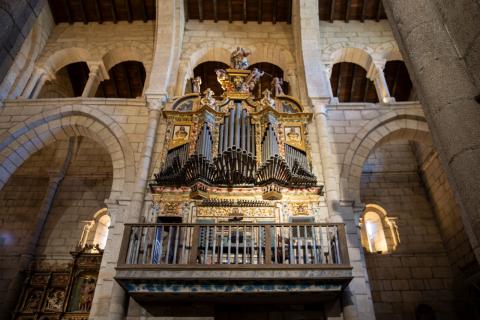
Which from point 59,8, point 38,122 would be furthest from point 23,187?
point 59,8

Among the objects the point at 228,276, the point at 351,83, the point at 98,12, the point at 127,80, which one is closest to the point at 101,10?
the point at 98,12

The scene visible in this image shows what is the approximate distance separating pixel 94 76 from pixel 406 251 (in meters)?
11.0

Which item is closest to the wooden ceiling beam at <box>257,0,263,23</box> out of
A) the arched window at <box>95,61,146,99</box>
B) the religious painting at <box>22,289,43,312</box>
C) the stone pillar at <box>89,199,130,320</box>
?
the arched window at <box>95,61,146,99</box>

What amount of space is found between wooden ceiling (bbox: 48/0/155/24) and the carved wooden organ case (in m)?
5.49

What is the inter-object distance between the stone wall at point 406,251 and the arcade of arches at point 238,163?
0.05 metres

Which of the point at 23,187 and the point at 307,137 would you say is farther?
the point at 23,187

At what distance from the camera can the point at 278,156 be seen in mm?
7211

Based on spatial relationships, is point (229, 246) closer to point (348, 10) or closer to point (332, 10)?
point (332, 10)

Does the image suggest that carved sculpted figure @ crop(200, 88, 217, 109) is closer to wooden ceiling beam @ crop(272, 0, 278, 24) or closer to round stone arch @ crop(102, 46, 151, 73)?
round stone arch @ crop(102, 46, 151, 73)

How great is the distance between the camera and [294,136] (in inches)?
318

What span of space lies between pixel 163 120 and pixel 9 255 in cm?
633

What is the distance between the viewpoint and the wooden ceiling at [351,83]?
12328 millimetres

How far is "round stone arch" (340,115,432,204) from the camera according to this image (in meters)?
8.03

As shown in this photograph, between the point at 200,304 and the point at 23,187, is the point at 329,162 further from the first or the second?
the point at 23,187
